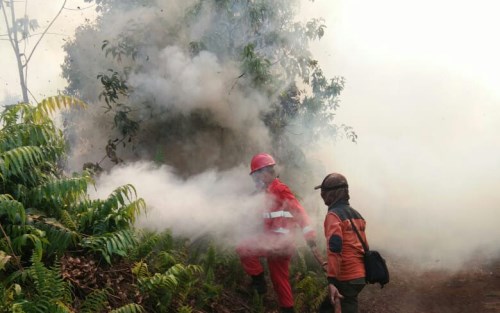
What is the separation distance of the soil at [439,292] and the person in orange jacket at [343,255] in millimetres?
2798

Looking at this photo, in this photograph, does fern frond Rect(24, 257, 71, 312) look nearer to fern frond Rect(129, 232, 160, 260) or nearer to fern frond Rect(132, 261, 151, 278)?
fern frond Rect(132, 261, 151, 278)

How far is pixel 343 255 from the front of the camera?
4508mm

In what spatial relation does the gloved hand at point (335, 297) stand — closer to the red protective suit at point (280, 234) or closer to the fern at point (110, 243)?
the red protective suit at point (280, 234)

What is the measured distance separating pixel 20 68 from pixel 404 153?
985cm

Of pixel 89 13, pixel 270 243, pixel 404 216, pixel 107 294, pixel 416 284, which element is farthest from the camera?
pixel 404 216

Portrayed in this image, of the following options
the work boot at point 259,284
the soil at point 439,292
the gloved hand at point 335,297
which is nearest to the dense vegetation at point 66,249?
the work boot at point 259,284

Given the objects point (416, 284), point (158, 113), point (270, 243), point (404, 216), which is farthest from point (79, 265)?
point (404, 216)

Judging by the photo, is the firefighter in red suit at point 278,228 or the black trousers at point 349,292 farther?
the firefighter in red suit at point 278,228

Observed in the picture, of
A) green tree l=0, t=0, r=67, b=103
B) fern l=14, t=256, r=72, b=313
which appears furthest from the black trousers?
green tree l=0, t=0, r=67, b=103

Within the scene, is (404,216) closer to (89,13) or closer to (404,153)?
(404,153)

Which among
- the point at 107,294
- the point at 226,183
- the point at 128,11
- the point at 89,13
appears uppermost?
the point at 89,13

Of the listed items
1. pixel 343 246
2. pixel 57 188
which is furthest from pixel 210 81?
pixel 343 246

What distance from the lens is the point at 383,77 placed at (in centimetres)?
1345

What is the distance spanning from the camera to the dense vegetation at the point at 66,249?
12.5 ft
